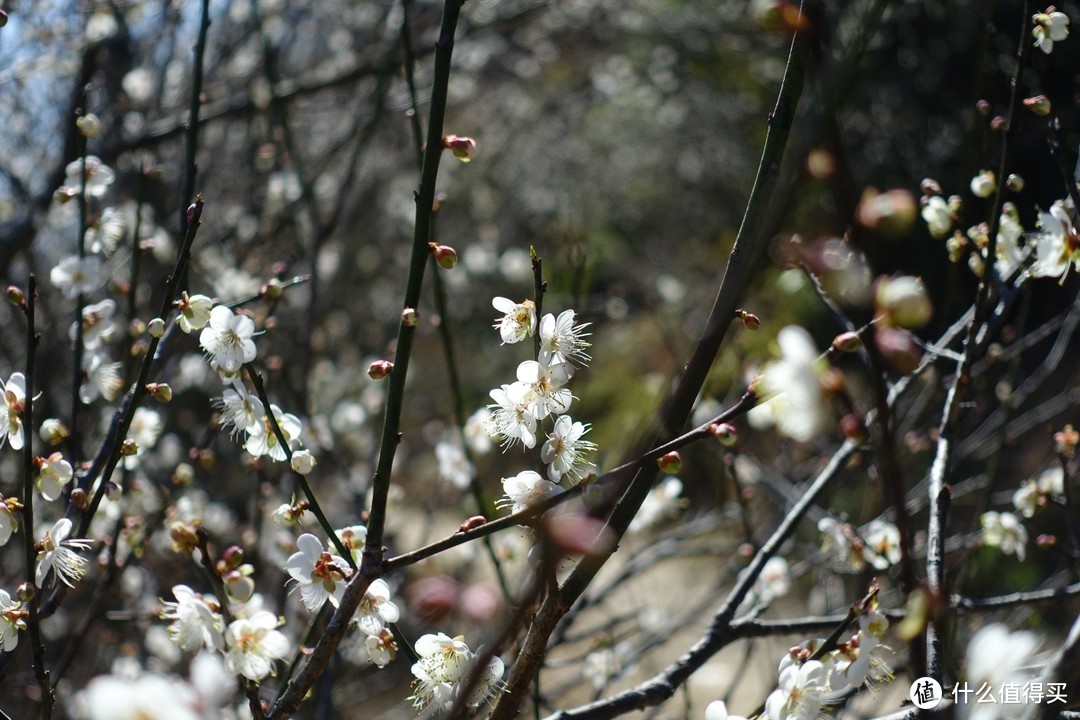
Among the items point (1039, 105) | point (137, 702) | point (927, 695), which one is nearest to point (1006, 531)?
point (1039, 105)

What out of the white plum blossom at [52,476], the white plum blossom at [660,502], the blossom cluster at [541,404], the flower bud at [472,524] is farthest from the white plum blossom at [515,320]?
the white plum blossom at [660,502]

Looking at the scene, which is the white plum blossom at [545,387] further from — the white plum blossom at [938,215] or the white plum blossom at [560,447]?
the white plum blossom at [938,215]

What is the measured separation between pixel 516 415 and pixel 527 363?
86 mm

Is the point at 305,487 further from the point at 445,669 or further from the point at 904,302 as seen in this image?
the point at 904,302

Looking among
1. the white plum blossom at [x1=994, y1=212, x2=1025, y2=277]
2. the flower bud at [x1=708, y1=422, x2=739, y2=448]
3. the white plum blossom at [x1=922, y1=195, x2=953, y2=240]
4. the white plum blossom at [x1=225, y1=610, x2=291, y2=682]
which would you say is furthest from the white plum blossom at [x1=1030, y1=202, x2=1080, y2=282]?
the white plum blossom at [x1=225, y1=610, x2=291, y2=682]

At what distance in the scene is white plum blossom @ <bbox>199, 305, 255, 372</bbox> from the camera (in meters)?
1.29

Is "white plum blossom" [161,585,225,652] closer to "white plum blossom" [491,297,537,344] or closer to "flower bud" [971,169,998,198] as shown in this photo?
"white plum blossom" [491,297,537,344]

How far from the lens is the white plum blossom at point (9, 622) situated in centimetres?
116

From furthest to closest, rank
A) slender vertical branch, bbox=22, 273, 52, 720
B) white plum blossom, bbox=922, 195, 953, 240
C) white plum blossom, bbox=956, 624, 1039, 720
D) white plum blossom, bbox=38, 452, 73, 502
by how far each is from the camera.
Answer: white plum blossom, bbox=922, 195, 953, 240 < white plum blossom, bbox=38, 452, 73, 502 < slender vertical branch, bbox=22, 273, 52, 720 < white plum blossom, bbox=956, 624, 1039, 720

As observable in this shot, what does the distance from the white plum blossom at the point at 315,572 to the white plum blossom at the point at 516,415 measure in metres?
0.30

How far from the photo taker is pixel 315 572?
1177mm

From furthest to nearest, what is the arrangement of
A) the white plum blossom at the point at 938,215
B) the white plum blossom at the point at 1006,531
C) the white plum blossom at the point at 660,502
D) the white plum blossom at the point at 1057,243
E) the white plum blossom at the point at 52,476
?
the white plum blossom at the point at 660,502 → the white plum blossom at the point at 1006,531 → the white plum blossom at the point at 938,215 → the white plum blossom at the point at 1057,243 → the white plum blossom at the point at 52,476

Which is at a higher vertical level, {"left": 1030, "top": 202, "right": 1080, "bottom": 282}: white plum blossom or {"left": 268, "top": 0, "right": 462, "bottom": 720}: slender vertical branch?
{"left": 1030, "top": 202, "right": 1080, "bottom": 282}: white plum blossom

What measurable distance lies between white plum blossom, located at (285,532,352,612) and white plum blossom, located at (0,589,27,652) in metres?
0.37
